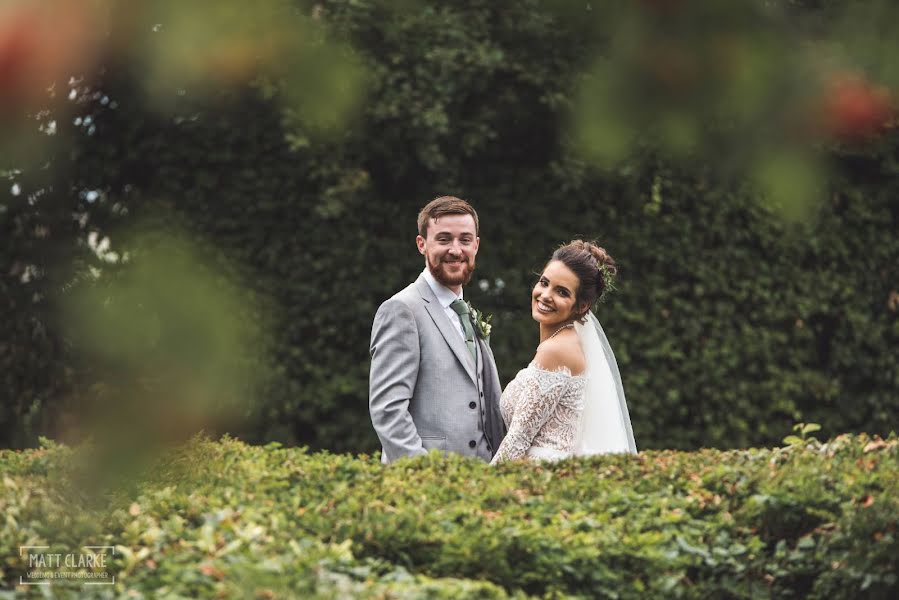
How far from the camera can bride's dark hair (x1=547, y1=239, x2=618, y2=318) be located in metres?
4.34

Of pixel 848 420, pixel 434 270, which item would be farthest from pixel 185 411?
pixel 848 420

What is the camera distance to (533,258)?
25.0ft

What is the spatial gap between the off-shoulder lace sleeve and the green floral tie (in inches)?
9.2

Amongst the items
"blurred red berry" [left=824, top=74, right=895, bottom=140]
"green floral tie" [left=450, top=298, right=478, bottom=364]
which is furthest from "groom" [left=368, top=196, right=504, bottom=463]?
"blurred red berry" [left=824, top=74, right=895, bottom=140]

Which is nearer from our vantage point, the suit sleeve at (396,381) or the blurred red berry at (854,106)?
the blurred red berry at (854,106)

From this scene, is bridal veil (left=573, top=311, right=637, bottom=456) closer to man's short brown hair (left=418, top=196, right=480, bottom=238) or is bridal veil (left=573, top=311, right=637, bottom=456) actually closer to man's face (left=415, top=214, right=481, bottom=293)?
man's face (left=415, top=214, right=481, bottom=293)

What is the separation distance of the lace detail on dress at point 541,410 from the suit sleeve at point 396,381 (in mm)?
359

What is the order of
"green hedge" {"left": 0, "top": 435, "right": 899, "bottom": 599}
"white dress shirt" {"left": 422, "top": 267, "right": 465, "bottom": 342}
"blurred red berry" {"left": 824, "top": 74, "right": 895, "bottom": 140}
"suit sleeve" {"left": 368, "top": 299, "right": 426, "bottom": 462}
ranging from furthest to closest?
"white dress shirt" {"left": 422, "top": 267, "right": 465, "bottom": 342} < "suit sleeve" {"left": 368, "top": 299, "right": 426, "bottom": 462} < "green hedge" {"left": 0, "top": 435, "right": 899, "bottom": 599} < "blurred red berry" {"left": 824, "top": 74, "right": 895, "bottom": 140}

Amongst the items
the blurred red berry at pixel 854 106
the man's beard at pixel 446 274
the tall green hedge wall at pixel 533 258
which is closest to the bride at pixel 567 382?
the man's beard at pixel 446 274

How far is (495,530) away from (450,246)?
4.84ft

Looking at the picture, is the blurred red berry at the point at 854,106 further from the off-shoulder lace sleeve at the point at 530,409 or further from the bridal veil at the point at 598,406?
the bridal veil at the point at 598,406

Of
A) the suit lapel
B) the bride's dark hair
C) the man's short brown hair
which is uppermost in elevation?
the man's short brown hair

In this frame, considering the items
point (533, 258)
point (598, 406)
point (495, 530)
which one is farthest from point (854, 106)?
point (533, 258)

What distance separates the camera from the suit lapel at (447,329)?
423cm
